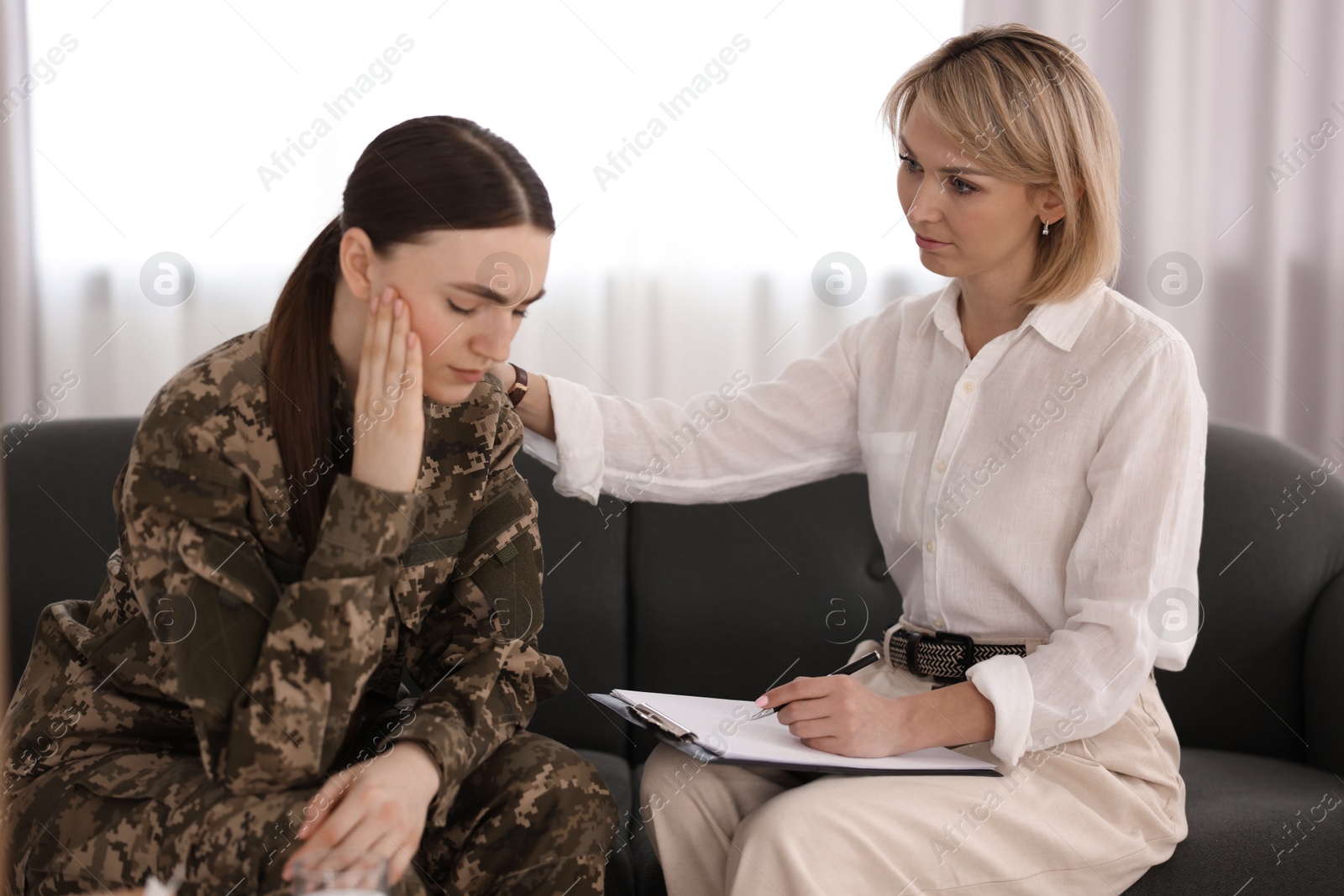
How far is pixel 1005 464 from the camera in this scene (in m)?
1.32

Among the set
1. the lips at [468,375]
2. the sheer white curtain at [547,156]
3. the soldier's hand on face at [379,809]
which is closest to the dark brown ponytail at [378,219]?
the lips at [468,375]

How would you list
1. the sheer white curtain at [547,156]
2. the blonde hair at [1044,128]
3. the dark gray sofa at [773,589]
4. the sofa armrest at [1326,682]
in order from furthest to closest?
the sheer white curtain at [547,156] → the dark gray sofa at [773,589] → the sofa armrest at [1326,682] → the blonde hair at [1044,128]

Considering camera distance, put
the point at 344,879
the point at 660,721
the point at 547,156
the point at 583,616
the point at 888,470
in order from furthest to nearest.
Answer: the point at 547,156
the point at 583,616
the point at 888,470
the point at 660,721
the point at 344,879

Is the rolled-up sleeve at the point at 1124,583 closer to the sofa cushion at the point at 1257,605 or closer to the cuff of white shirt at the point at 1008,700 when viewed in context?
the cuff of white shirt at the point at 1008,700

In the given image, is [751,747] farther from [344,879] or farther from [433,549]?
[344,879]

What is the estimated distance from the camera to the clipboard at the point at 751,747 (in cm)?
111

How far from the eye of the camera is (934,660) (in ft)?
4.36

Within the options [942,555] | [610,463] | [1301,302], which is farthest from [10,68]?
[1301,302]

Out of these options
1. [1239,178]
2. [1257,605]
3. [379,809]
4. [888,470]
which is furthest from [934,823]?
[1239,178]

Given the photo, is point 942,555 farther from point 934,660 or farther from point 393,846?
point 393,846

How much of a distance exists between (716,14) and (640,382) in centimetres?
78

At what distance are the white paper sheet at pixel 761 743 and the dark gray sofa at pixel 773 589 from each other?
1.29ft

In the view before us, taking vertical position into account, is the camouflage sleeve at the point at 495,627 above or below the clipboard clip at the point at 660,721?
above

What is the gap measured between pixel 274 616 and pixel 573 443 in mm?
524
